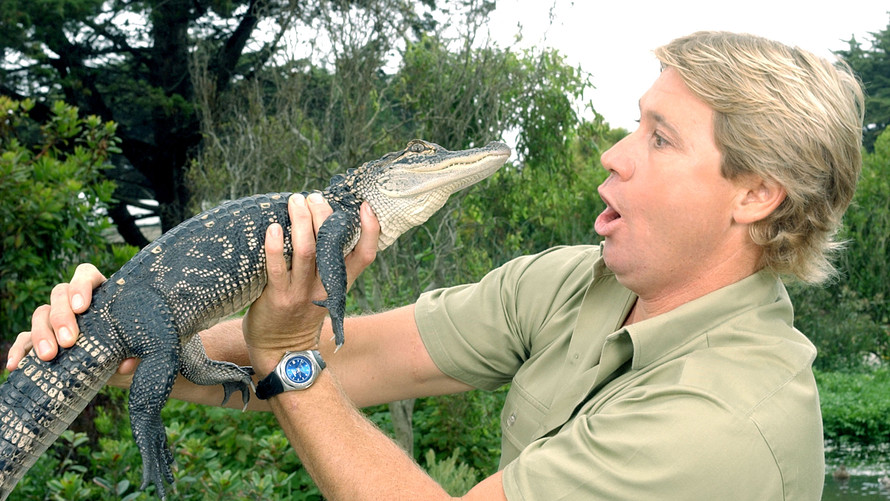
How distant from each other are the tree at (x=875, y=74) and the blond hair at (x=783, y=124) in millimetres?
20594

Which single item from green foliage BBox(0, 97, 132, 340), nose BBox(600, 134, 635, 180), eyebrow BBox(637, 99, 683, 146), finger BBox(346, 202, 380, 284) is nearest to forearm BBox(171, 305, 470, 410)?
finger BBox(346, 202, 380, 284)

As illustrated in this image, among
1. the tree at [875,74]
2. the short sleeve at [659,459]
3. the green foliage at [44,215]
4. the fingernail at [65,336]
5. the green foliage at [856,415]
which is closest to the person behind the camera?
the short sleeve at [659,459]

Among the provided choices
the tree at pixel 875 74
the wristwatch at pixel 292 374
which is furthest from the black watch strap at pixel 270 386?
the tree at pixel 875 74

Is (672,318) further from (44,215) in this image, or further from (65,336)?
(44,215)

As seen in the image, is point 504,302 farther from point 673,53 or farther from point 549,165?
point 549,165

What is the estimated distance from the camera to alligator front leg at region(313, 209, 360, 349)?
87.4 inches

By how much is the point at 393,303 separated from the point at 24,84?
11317 mm

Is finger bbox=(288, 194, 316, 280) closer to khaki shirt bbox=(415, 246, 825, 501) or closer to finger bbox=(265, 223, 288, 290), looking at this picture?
finger bbox=(265, 223, 288, 290)

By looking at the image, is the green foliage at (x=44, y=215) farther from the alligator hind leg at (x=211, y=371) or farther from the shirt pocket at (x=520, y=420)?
the shirt pocket at (x=520, y=420)

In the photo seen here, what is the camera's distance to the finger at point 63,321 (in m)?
2.08

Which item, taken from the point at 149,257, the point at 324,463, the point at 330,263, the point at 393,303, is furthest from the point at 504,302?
the point at 393,303

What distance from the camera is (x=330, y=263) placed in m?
2.26

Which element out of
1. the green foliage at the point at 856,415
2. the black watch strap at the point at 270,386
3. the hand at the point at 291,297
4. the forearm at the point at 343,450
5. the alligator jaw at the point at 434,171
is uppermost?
the alligator jaw at the point at 434,171

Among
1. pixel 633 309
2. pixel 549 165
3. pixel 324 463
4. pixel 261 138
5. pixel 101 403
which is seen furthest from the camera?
pixel 549 165
